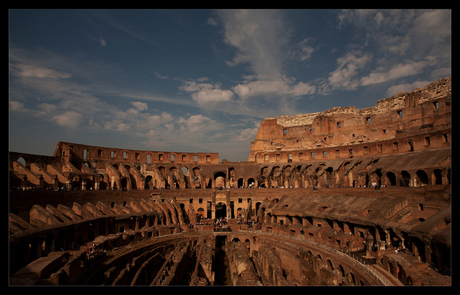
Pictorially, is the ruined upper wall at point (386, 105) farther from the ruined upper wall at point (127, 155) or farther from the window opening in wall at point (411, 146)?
the ruined upper wall at point (127, 155)

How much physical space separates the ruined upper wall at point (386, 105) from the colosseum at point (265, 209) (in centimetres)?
17

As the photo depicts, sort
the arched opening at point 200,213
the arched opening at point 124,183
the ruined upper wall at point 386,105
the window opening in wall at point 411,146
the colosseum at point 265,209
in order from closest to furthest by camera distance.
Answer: the colosseum at point 265,209
the window opening in wall at point 411,146
the ruined upper wall at point 386,105
the arched opening at point 200,213
the arched opening at point 124,183

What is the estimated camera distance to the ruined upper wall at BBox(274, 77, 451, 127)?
32.2 m

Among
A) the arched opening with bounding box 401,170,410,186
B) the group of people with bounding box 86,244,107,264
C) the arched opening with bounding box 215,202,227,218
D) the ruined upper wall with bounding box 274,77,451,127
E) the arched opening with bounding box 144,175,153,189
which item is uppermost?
the ruined upper wall with bounding box 274,77,451,127

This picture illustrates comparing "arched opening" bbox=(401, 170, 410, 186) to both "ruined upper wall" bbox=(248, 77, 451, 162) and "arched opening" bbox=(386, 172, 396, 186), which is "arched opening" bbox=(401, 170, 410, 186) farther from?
"ruined upper wall" bbox=(248, 77, 451, 162)

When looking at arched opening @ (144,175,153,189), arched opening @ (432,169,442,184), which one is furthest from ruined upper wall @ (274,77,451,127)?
arched opening @ (144,175,153,189)

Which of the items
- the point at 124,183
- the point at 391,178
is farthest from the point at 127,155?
the point at 391,178

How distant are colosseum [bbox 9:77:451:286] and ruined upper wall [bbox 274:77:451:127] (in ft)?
0.56

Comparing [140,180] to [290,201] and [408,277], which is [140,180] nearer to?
[290,201]

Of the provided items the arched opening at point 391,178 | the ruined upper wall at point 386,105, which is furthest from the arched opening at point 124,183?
the arched opening at point 391,178

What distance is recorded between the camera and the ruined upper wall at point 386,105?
32.2 metres

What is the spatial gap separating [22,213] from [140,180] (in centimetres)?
1731

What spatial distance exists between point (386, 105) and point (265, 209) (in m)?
23.6
